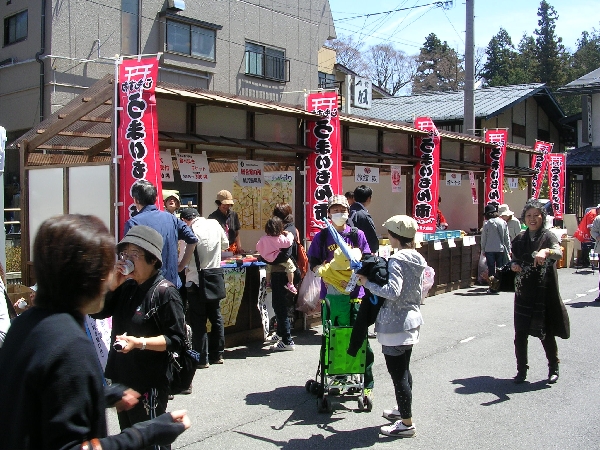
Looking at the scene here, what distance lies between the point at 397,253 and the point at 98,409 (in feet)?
10.8

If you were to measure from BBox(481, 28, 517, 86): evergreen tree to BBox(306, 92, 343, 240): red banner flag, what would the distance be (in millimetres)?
40824

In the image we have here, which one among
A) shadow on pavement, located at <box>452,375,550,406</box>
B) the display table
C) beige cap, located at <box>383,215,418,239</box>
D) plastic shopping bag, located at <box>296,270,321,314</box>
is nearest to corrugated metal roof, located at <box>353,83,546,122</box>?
the display table

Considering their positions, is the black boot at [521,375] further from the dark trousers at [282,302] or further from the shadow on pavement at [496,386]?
the dark trousers at [282,302]

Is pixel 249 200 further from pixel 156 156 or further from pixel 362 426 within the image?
pixel 362 426

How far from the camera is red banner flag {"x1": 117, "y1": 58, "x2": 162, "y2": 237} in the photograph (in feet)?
21.7

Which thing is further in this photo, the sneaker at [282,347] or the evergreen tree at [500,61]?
the evergreen tree at [500,61]

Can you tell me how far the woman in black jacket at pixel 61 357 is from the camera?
1806 millimetres

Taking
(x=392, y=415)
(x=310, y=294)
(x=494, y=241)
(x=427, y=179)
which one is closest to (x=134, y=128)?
(x=310, y=294)

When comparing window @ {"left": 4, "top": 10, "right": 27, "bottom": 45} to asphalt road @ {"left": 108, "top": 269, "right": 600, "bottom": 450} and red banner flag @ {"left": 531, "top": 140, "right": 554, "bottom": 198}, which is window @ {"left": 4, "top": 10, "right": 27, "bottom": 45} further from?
red banner flag @ {"left": 531, "top": 140, "right": 554, "bottom": 198}

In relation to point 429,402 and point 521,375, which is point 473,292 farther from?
point 429,402

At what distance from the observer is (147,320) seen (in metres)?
3.21

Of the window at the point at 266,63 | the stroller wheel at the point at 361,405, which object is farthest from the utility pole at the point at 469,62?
the stroller wheel at the point at 361,405

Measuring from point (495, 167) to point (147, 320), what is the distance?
14.4 meters

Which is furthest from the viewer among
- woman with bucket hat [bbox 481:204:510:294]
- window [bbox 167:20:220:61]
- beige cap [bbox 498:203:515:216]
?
window [bbox 167:20:220:61]
